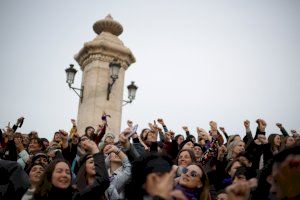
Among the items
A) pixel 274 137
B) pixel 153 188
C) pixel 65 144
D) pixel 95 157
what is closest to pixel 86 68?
pixel 65 144

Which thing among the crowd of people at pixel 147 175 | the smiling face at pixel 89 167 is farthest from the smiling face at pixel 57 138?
the smiling face at pixel 89 167

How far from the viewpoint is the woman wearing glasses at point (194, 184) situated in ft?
12.0

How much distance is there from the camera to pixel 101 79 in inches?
449

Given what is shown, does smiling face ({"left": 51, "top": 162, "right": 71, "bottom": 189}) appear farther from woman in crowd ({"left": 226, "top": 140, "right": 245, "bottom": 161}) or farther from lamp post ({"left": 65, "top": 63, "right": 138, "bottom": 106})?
lamp post ({"left": 65, "top": 63, "right": 138, "bottom": 106})

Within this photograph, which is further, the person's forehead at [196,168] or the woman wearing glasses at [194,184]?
the person's forehead at [196,168]

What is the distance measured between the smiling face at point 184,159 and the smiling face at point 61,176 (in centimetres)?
185

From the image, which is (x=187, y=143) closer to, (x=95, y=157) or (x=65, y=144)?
(x=65, y=144)

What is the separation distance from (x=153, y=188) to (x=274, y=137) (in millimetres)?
5296

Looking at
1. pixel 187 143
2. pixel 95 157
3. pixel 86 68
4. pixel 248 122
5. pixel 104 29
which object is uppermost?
pixel 104 29

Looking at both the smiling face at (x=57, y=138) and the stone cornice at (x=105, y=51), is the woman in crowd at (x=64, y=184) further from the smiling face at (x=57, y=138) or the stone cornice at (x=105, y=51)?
the stone cornice at (x=105, y=51)

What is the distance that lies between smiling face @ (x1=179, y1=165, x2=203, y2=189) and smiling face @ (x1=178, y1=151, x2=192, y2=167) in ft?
3.32

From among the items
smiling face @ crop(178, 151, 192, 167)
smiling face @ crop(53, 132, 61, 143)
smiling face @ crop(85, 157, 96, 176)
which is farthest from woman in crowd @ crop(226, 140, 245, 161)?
smiling face @ crop(53, 132, 61, 143)

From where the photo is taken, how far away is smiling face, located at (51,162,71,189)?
3634 millimetres

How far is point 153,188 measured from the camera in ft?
6.85
